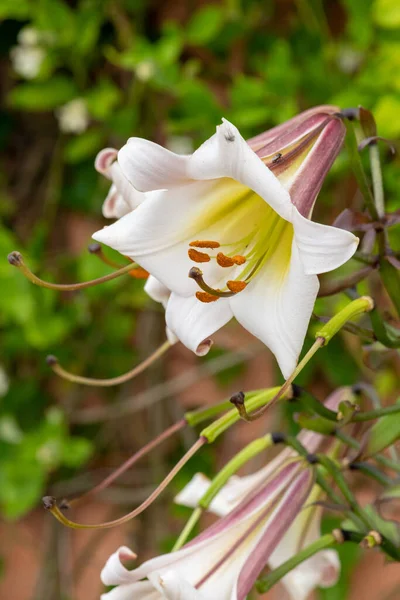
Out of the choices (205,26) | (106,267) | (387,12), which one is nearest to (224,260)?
(387,12)

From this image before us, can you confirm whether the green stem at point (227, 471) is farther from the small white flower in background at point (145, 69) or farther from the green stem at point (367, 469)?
the small white flower in background at point (145, 69)

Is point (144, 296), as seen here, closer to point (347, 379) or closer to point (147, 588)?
point (347, 379)

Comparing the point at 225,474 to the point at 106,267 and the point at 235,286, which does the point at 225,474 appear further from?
the point at 106,267

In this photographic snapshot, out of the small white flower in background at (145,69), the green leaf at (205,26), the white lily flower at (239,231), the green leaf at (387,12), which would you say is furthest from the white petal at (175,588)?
the green leaf at (205,26)

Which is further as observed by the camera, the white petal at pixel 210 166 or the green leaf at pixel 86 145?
the green leaf at pixel 86 145

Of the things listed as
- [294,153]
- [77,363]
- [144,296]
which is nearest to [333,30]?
[144,296]

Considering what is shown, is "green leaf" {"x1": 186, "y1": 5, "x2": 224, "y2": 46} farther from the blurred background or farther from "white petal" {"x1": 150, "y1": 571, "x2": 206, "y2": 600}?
"white petal" {"x1": 150, "y1": 571, "x2": 206, "y2": 600}
